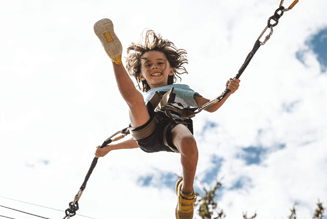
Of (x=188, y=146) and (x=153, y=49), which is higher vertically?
(x=153, y=49)

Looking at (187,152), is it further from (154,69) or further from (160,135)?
(154,69)

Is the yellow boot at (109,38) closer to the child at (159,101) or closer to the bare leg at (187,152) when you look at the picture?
the child at (159,101)

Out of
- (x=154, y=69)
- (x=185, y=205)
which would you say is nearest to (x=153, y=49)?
(x=154, y=69)

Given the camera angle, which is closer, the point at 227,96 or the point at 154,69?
the point at 227,96

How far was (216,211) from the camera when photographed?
823 centimetres

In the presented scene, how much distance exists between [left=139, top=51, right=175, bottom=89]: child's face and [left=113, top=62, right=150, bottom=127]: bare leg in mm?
925

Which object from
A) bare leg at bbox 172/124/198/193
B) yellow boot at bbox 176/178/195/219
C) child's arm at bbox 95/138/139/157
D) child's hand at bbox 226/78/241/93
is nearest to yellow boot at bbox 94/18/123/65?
bare leg at bbox 172/124/198/193

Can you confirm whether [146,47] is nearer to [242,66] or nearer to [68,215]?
[242,66]

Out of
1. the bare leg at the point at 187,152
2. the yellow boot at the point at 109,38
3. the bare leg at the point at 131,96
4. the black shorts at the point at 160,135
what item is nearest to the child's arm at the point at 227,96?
the black shorts at the point at 160,135

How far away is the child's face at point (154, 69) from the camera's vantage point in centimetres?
347

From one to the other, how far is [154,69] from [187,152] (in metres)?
1.21

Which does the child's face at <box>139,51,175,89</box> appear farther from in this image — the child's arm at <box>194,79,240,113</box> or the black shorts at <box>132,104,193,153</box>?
the black shorts at <box>132,104,193,153</box>

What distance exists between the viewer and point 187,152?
2.63 metres

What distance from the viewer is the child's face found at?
3.47m
